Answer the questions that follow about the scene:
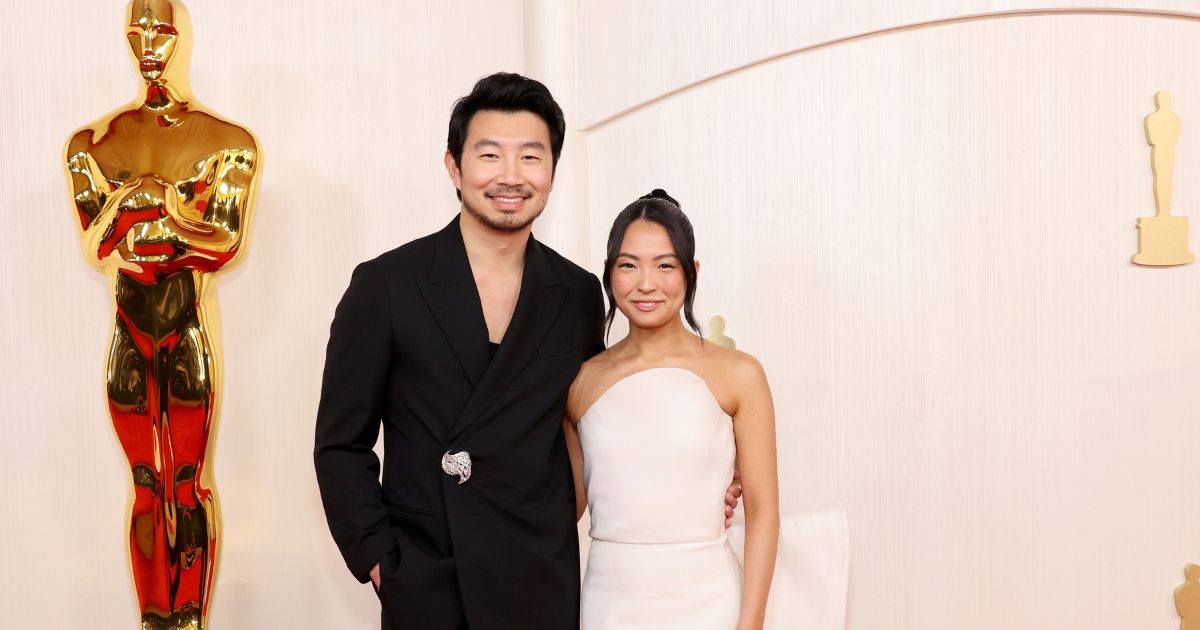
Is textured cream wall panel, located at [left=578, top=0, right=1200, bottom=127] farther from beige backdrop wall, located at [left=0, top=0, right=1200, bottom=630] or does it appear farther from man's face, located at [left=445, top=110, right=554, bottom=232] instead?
man's face, located at [left=445, top=110, right=554, bottom=232]

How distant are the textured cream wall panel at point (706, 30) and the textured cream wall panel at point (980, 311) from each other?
6 centimetres

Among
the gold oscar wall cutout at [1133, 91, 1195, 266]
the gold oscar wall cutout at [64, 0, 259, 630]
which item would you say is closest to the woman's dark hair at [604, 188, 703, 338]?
the gold oscar wall cutout at [64, 0, 259, 630]

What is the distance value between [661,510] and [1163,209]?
176 cm

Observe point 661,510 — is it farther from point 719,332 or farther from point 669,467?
point 719,332

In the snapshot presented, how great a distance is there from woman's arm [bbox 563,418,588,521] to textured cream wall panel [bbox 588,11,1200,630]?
38.6 inches

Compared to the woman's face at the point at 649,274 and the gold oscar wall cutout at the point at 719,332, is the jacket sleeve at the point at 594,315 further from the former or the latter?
the gold oscar wall cutout at the point at 719,332

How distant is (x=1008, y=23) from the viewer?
287cm

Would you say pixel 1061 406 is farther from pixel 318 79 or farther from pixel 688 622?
pixel 318 79

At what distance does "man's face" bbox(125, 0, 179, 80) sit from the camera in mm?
2447

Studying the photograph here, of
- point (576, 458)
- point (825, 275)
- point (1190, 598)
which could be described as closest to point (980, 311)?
point (825, 275)

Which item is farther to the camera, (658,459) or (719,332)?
(719,332)

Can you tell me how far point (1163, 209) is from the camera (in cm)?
281

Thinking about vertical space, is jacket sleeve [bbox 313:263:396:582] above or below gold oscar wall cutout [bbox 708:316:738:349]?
below

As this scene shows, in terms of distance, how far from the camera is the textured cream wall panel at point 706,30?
2861mm
